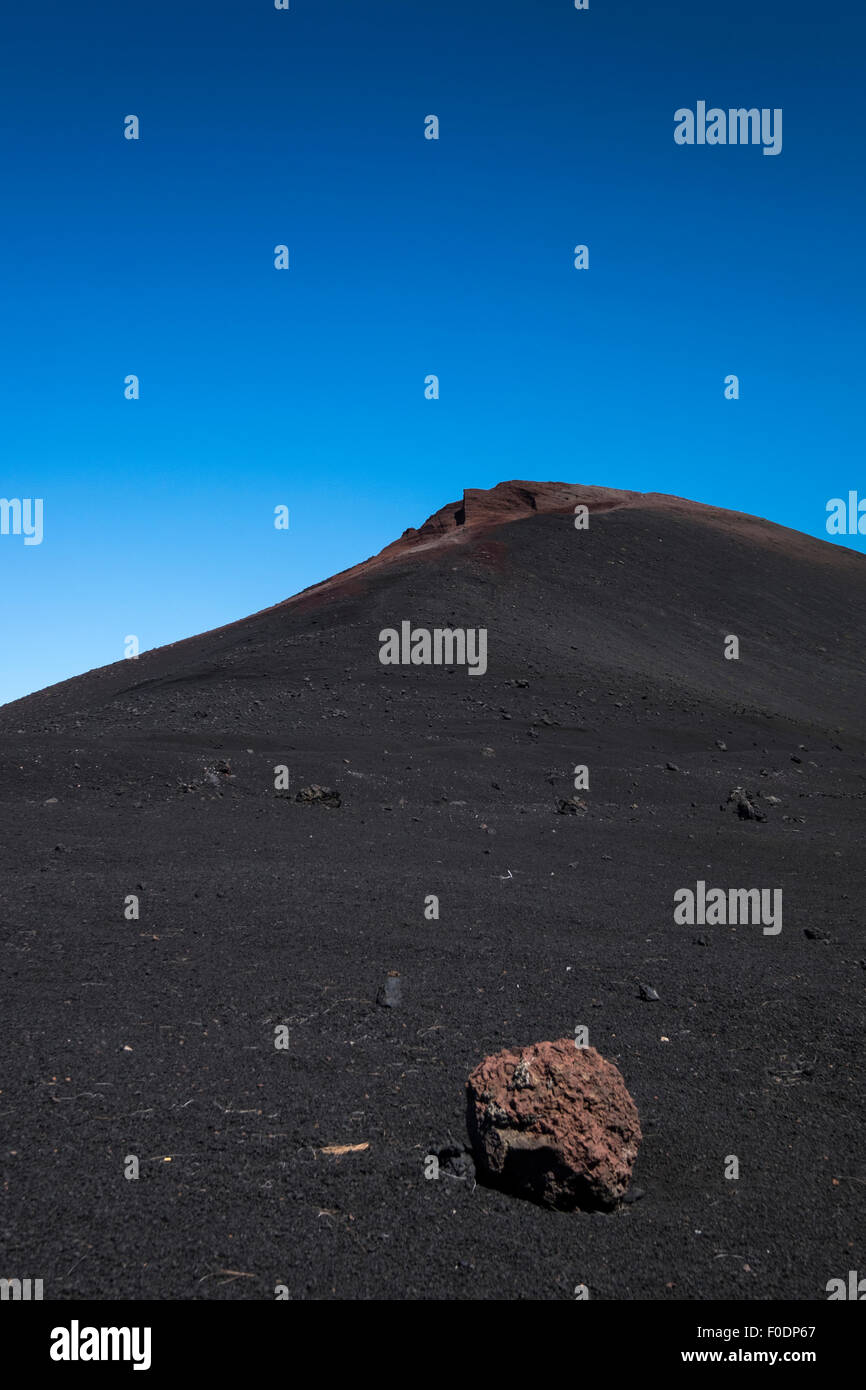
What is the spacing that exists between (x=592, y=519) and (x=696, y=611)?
957 centimetres

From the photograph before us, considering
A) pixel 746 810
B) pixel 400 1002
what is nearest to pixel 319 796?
pixel 746 810

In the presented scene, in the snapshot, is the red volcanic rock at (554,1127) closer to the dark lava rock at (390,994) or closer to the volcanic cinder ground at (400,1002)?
the volcanic cinder ground at (400,1002)

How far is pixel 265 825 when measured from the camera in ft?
44.3

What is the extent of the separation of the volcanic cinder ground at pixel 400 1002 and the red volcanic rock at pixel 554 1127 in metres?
0.13

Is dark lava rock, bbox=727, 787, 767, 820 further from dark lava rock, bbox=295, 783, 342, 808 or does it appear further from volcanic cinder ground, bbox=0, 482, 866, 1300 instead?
dark lava rock, bbox=295, 783, 342, 808

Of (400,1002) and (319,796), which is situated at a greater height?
(319,796)

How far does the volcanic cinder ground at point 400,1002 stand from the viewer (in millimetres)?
3732

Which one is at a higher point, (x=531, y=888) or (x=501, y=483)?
(x=501, y=483)

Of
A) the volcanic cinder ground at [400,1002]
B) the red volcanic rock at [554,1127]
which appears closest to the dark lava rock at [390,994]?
the volcanic cinder ground at [400,1002]

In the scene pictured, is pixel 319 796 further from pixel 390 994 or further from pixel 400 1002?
pixel 400 1002

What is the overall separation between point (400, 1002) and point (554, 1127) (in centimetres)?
248

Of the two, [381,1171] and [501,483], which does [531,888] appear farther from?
[501,483]

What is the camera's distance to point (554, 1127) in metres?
4.13

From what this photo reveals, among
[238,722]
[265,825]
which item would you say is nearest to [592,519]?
[238,722]
